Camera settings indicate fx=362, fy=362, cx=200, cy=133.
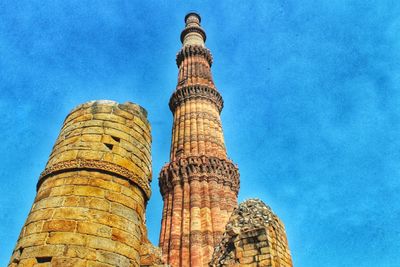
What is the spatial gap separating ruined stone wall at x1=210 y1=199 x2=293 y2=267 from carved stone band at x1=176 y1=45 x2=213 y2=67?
16.0 meters

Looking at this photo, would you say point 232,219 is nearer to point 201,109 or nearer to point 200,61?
point 201,109

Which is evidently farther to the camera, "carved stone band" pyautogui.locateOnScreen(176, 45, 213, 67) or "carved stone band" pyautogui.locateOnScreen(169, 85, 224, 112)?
"carved stone band" pyautogui.locateOnScreen(176, 45, 213, 67)

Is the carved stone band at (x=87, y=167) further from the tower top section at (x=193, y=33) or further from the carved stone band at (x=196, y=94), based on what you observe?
the tower top section at (x=193, y=33)

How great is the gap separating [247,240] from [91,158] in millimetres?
3747

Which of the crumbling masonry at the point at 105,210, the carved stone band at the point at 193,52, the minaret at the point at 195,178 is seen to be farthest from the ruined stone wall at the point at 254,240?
the carved stone band at the point at 193,52

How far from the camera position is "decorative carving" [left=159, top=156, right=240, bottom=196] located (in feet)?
50.8

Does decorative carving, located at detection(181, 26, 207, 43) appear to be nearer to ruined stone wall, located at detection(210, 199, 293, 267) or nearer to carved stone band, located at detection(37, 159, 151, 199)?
ruined stone wall, located at detection(210, 199, 293, 267)

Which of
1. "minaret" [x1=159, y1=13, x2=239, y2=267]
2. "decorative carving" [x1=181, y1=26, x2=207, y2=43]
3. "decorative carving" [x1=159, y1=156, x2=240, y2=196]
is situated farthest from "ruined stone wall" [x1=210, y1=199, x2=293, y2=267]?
"decorative carving" [x1=181, y1=26, x2=207, y2=43]

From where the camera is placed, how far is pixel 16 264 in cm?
308

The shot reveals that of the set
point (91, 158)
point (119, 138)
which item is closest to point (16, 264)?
point (91, 158)

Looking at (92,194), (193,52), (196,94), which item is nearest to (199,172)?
(196,94)

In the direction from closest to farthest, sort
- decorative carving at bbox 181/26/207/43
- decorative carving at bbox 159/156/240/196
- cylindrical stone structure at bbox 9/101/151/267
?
cylindrical stone structure at bbox 9/101/151/267, decorative carving at bbox 159/156/240/196, decorative carving at bbox 181/26/207/43

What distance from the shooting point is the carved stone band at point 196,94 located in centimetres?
1883

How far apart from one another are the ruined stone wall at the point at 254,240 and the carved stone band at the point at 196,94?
12023 millimetres
